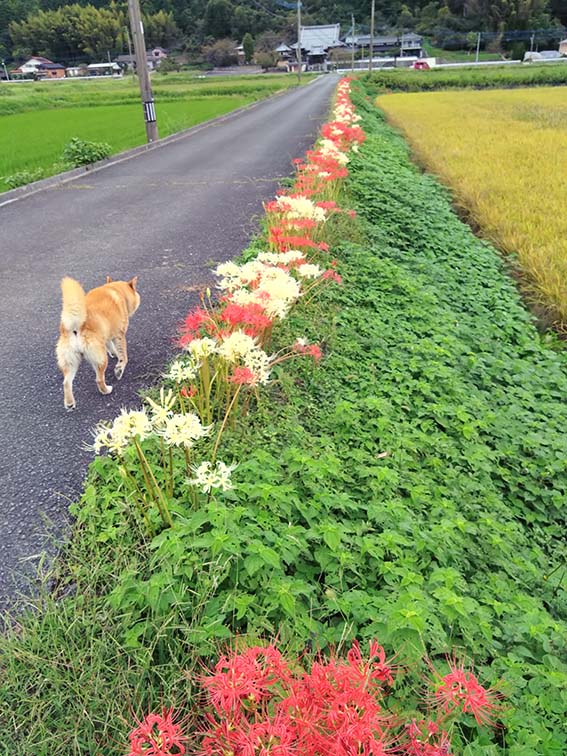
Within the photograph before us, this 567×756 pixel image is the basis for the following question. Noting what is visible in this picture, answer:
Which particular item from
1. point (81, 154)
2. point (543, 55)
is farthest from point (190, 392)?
point (543, 55)

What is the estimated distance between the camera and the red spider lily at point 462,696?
1479 mm

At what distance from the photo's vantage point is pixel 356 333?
4.43 m

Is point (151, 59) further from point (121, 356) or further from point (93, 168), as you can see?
point (121, 356)

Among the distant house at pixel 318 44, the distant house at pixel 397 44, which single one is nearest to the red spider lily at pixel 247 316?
the distant house at pixel 397 44

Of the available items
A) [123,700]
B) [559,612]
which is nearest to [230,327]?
[123,700]

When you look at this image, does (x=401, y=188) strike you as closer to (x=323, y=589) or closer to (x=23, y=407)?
(x=23, y=407)

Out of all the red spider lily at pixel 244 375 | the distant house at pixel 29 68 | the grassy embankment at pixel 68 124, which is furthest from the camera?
the distant house at pixel 29 68

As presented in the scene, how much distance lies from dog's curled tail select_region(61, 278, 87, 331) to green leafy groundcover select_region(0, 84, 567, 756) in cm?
94

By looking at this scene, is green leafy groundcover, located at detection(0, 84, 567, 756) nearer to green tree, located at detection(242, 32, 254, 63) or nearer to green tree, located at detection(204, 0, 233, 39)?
green tree, located at detection(242, 32, 254, 63)

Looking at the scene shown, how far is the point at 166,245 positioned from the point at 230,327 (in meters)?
4.34

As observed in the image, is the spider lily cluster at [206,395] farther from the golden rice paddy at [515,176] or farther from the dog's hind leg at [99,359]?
the golden rice paddy at [515,176]

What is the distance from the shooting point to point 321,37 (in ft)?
308

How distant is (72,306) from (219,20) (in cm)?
11209

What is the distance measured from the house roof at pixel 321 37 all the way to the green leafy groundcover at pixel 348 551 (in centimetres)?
10680
